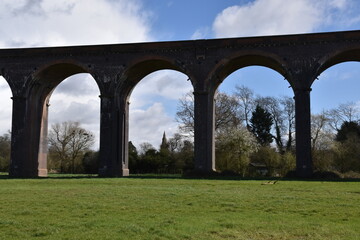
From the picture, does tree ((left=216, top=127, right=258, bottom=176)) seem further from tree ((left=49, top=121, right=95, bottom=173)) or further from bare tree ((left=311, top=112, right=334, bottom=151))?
tree ((left=49, top=121, right=95, bottom=173))

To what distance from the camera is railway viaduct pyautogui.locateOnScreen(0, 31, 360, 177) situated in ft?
90.4

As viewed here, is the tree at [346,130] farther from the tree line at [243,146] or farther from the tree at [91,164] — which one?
the tree at [91,164]

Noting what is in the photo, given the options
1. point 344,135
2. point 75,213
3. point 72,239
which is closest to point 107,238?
point 72,239

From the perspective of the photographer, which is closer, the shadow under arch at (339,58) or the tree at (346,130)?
the shadow under arch at (339,58)

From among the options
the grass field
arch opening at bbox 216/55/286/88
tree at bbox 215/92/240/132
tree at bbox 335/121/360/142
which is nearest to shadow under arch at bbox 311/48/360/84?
arch opening at bbox 216/55/286/88

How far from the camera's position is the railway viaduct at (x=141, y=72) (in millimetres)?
27562

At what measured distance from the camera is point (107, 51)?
30531 millimetres

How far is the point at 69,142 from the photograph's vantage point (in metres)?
58.8

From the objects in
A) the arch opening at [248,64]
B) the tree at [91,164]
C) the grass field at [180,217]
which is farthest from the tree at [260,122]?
the grass field at [180,217]

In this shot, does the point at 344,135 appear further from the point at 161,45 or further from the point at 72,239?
the point at 72,239

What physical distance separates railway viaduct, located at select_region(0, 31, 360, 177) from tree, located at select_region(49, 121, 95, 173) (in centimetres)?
2509

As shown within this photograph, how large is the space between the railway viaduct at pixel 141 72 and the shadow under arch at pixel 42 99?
7 cm

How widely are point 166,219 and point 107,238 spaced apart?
1.92 meters

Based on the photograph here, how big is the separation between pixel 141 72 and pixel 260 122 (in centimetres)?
2211
